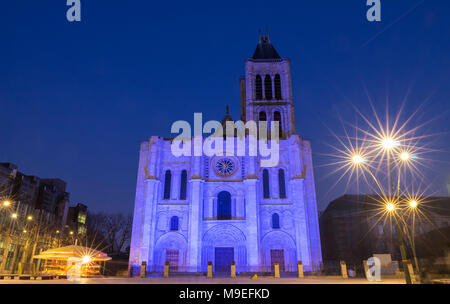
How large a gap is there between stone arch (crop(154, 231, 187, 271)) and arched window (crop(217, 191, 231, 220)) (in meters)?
4.70

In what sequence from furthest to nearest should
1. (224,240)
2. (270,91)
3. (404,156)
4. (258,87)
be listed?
1. (258,87)
2. (270,91)
3. (224,240)
4. (404,156)

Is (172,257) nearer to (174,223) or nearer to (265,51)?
(174,223)

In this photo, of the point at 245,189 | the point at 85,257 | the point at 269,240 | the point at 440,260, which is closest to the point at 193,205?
the point at 245,189

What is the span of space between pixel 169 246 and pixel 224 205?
7290mm

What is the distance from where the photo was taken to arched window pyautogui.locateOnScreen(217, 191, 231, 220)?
3309 centimetres

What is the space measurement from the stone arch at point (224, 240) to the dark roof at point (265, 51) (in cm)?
2676

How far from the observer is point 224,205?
111ft

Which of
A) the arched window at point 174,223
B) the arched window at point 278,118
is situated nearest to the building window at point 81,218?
the arched window at point 174,223

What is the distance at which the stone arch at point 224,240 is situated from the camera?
31.6 m

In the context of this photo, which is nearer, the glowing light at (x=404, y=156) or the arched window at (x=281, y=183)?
the glowing light at (x=404, y=156)

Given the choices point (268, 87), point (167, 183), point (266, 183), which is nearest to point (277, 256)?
point (266, 183)

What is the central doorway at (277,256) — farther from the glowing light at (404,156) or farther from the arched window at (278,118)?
the glowing light at (404,156)

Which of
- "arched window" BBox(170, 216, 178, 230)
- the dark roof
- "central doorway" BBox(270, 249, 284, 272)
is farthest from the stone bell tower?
"arched window" BBox(170, 216, 178, 230)
